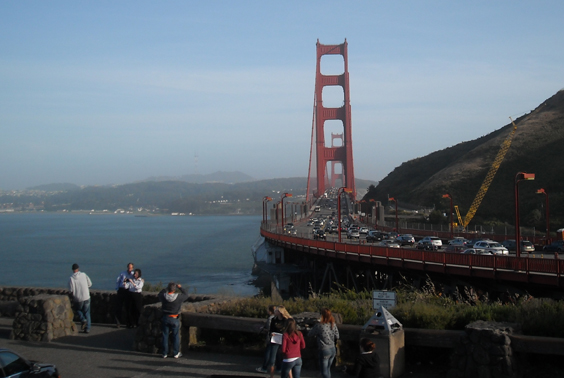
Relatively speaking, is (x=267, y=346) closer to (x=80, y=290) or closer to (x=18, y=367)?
(x=18, y=367)

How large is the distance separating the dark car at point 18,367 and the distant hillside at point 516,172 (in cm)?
5140

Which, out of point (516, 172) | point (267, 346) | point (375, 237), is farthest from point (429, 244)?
point (516, 172)

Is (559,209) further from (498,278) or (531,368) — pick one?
(531,368)

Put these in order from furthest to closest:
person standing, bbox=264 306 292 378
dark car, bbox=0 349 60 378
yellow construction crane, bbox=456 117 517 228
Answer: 1. yellow construction crane, bbox=456 117 517 228
2. person standing, bbox=264 306 292 378
3. dark car, bbox=0 349 60 378

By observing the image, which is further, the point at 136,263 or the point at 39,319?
the point at 136,263

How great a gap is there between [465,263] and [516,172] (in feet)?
179

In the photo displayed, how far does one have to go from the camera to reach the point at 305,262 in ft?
128

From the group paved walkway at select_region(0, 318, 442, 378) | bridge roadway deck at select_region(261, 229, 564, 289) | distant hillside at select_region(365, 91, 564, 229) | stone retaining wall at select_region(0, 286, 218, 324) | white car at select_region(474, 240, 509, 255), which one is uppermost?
distant hillside at select_region(365, 91, 564, 229)

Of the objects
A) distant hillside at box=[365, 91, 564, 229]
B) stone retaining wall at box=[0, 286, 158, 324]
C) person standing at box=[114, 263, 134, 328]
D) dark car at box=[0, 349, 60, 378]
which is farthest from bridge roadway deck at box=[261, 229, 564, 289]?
distant hillside at box=[365, 91, 564, 229]

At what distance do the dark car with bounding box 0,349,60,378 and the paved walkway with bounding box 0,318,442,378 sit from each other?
1165 mm

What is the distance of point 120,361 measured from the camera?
25.2 feet

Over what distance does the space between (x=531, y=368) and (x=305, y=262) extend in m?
32.9

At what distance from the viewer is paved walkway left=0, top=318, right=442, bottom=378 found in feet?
23.1

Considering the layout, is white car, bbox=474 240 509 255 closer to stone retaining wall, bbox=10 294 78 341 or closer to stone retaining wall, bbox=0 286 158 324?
stone retaining wall, bbox=0 286 158 324
